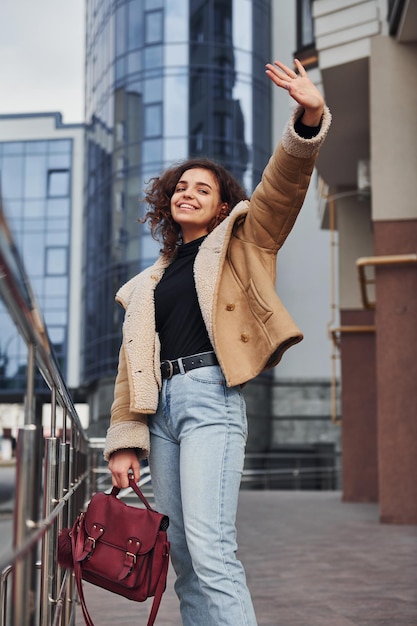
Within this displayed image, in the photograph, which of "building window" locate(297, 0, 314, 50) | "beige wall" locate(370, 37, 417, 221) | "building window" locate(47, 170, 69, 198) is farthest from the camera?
"building window" locate(47, 170, 69, 198)

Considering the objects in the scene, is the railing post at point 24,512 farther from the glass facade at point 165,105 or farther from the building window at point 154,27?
the building window at point 154,27

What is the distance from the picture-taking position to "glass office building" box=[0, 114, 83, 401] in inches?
1642

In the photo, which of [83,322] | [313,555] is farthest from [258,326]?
[83,322]

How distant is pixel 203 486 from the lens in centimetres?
285

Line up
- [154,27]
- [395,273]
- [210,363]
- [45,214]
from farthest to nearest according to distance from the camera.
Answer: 1. [45,214]
2. [154,27]
3. [395,273]
4. [210,363]

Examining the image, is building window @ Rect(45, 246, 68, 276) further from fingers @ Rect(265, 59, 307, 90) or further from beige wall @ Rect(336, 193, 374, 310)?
fingers @ Rect(265, 59, 307, 90)

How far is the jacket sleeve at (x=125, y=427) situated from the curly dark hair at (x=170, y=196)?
1.60ft

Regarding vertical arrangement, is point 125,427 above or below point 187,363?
below

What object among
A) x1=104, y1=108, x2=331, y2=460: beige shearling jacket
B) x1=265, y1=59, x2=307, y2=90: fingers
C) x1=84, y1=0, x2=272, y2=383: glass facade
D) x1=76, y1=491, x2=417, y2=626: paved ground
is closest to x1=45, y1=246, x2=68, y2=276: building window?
x1=84, y1=0, x2=272, y2=383: glass facade

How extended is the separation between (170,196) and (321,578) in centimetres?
366

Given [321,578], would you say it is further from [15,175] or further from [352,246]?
[15,175]

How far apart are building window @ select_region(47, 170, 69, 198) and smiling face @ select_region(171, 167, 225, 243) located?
130ft

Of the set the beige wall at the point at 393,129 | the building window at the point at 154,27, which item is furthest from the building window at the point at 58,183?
the beige wall at the point at 393,129

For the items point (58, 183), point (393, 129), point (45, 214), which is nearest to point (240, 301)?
point (393, 129)
